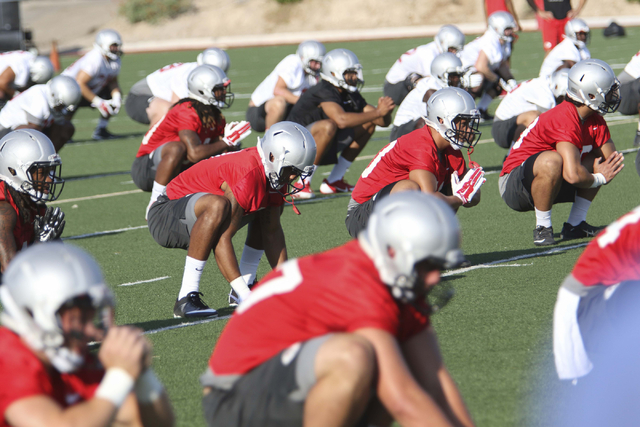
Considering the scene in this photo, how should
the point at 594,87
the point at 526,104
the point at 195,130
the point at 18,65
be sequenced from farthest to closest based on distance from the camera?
1. the point at 18,65
2. the point at 526,104
3. the point at 195,130
4. the point at 594,87

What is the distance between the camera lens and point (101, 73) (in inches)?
490

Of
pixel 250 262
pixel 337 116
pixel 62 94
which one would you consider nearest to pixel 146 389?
pixel 250 262

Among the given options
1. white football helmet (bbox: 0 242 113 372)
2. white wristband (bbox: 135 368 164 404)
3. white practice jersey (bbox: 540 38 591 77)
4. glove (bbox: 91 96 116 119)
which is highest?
white football helmet (bbox: 0 242 113 372)

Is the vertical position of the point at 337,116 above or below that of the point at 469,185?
below

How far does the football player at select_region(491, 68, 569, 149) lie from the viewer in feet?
29.1

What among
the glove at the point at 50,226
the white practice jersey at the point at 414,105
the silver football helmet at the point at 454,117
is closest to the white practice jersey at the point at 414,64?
the white practice jersey at the point at 414,105

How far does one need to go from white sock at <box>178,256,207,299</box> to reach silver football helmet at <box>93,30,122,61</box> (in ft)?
26.4

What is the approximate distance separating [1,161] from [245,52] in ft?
76.8

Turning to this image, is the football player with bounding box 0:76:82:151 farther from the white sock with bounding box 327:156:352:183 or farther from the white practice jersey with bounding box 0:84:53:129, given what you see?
the white sock with bounding box 327:156:352:183

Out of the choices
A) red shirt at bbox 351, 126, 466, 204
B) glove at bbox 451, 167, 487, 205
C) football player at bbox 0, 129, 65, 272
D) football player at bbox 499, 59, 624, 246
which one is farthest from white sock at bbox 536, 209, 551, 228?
football player at bbox 0, 129, 65, 272

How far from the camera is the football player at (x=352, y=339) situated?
2465 mm

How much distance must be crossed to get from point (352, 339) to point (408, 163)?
336 centimetres

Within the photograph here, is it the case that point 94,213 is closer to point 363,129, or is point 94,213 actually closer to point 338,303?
point 363,129

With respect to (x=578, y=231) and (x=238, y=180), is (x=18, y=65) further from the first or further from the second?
(x=578, y=231)
